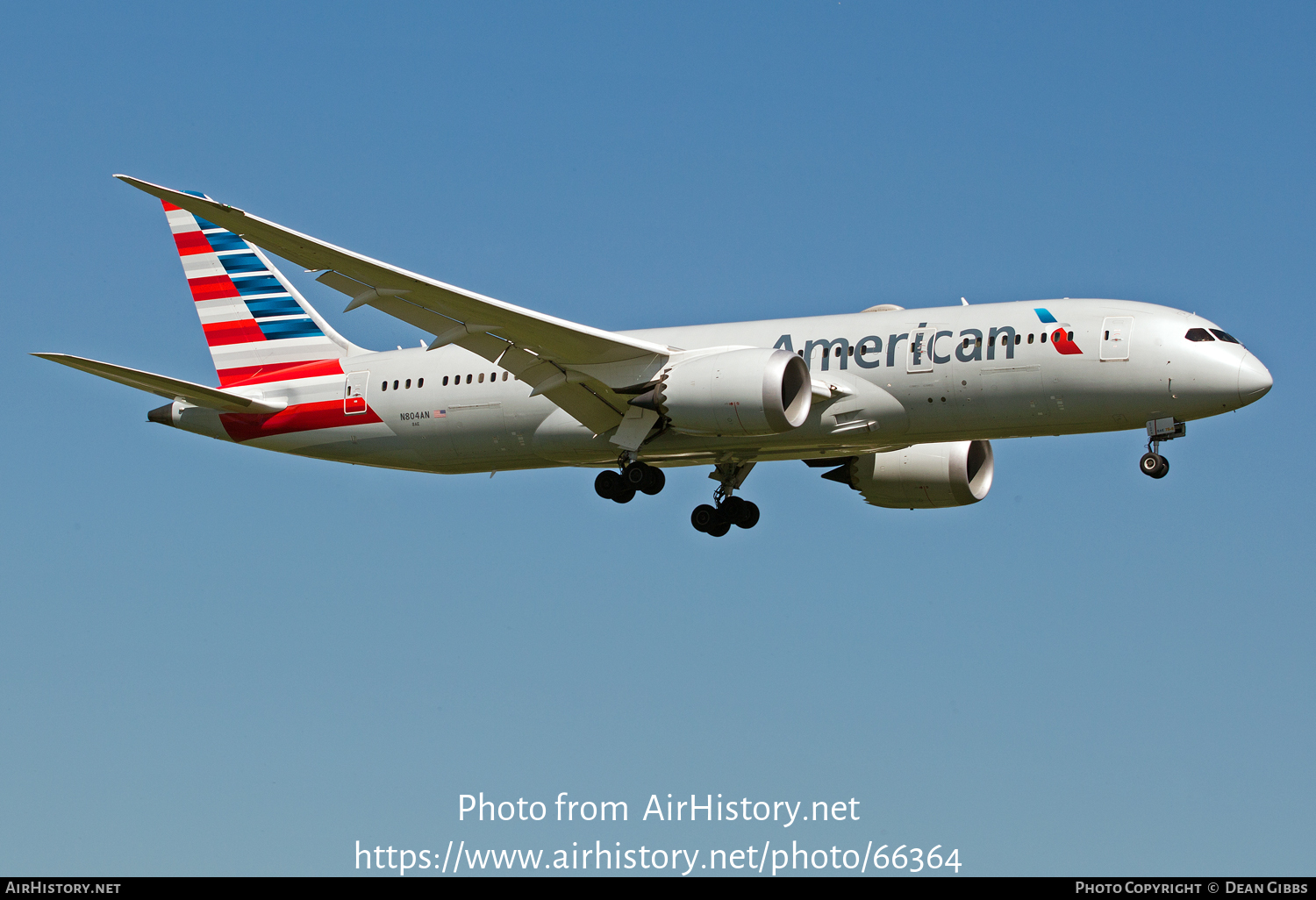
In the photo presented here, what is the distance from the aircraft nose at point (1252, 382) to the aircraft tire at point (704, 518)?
12.4m

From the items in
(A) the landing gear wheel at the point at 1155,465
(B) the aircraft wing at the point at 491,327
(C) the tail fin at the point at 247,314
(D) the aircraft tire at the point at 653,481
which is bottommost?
(A) the landing gear wheel at the point at 1155,465

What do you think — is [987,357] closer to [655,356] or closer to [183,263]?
[655,356]

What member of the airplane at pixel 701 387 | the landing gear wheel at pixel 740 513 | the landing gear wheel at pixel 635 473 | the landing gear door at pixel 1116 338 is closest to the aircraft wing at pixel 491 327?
the airplane at pixel 701 387

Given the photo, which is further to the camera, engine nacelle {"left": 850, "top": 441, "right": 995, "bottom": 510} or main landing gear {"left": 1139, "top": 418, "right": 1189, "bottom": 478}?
engine nacelle {"left": 850, "top": 441, "right": 995, "bottom": 510}

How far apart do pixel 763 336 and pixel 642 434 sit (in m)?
3.31

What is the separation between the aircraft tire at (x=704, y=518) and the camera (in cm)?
3659

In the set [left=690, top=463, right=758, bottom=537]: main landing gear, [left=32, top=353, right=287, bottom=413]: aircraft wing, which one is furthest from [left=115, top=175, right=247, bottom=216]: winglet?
[left=690, top=463, right=758, bottom=537]: main landing gear

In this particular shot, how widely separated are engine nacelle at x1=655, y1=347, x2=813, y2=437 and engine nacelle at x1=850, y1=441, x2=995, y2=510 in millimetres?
6869

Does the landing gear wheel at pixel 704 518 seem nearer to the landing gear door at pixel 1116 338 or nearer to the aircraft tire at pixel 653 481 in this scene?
the aircraft tire at pixel 653 481

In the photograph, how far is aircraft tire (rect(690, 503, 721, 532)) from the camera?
36.6 m

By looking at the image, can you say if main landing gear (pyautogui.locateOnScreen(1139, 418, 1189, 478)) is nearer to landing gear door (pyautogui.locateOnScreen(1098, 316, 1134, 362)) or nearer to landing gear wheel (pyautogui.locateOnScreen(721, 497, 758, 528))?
landing gear door (pyautogui.locateOnScreen(1098, 316, 1134, 362))

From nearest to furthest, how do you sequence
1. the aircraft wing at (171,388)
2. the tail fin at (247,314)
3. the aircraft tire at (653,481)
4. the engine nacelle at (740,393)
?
the engine nacelle at (740,393) → the aircraft wing at (171,388) → the aircraft tire at (653,481) → the tail fin at (247,314)

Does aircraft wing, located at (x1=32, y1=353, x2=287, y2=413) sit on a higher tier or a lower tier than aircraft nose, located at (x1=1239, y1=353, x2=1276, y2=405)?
higher

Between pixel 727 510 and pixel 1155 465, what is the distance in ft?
34.3
